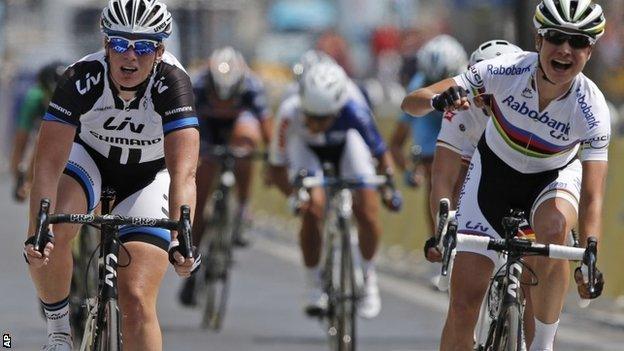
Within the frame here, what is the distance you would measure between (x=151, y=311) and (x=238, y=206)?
724 cm

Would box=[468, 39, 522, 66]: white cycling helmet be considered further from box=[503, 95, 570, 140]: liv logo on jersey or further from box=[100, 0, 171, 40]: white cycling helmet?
box=[100, 0, 171, 40]: white cycling helmet

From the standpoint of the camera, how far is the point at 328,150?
1345 centimetres

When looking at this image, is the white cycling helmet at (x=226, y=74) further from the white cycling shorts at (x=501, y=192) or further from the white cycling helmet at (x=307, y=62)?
the white cycling shorts at (x=501, y=192)

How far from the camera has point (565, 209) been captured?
8.67 m

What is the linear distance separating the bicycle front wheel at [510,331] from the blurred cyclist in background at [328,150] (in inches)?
173

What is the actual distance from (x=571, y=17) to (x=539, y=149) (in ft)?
2.39

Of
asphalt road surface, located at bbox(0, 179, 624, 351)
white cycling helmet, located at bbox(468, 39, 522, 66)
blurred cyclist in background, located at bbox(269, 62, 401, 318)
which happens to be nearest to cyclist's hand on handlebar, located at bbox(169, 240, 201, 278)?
white cycling helmet, located at bbox(468, 39, 522, 66)

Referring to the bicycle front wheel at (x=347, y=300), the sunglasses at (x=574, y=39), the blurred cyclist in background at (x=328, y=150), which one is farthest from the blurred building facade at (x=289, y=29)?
the sunglasses at (x=574, y=39)

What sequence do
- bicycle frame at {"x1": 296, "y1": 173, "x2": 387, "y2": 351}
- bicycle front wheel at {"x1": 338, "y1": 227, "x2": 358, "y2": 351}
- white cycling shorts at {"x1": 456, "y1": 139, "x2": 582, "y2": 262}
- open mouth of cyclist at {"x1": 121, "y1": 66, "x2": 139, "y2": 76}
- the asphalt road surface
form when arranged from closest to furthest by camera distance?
open mouth of cyclist at {"x1": 121, "y1": 66, "x2": 139, "y2": 76} → white cycling shorts at {"x1": 456, "y1": 139, "x2": 582, "y2": 262} → bicycle front wheel at {"x1": 338, "y1": 227, "x2": 358, "y2": 351} → bicycle frame at {"x1": 296, "y1": 173, "x2": 387, "y2": 351} → the asphalt road surface

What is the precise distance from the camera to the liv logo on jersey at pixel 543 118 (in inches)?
340

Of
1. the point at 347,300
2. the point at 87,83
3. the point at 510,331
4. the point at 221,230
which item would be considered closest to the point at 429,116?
the point at 221,230

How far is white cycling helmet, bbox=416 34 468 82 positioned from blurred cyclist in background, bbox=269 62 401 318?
216cm

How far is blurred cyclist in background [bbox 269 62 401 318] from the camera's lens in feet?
42.6

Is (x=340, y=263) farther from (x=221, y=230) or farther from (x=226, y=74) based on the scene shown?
(x=226, y=74)
